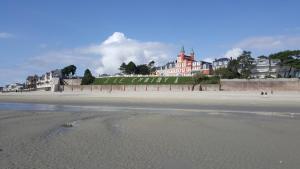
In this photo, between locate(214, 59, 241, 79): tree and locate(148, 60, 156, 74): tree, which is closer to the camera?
locate(214, 59, 241, 79): tree

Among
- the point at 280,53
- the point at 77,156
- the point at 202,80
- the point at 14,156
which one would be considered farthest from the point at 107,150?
the point at 280,53

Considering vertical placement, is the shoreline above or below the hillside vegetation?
below

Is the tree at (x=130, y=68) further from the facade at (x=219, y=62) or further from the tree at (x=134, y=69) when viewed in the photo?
the facade at (x=219, y=62)

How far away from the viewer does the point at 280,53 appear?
289ft

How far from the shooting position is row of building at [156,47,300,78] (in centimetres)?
9100

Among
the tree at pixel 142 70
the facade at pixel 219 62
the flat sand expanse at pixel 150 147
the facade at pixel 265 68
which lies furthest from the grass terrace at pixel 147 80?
the flat sand expanse at pixel 150 147

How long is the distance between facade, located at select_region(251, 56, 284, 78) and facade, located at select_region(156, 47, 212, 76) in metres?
21.1

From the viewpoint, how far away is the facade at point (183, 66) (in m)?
122

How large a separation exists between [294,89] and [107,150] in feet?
200

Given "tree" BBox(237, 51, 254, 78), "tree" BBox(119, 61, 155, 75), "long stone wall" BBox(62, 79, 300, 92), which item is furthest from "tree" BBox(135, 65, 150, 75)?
"long stone wall" BBox(62, 79, 300, 92)

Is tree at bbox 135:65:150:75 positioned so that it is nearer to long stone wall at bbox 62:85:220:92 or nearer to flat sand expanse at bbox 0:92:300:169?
long stone wall at bbox 62:85:220:92

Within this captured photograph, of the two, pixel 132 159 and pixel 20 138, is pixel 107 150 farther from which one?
A: pixel 20 138

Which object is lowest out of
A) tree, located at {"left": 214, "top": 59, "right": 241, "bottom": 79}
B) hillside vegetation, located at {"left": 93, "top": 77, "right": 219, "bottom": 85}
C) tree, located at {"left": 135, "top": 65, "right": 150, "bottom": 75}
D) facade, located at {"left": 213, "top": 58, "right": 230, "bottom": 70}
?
hillside vegetation, located at {"left": 93, "top": 77, "right": 219, "bottom": 85}

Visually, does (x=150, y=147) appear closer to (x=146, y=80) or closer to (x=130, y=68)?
(x=146, y=80)
